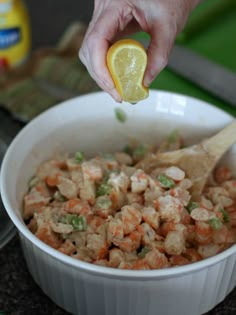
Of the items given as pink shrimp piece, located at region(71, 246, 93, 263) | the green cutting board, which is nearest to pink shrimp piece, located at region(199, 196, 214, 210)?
pink shrimp piece, located at region(71, 246, 93, 263)

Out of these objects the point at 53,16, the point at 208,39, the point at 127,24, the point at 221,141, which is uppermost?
the point at 127,24

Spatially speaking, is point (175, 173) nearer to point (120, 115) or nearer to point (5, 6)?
point (120, 115)

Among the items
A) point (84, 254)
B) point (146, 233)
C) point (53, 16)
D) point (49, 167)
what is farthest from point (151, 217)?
point (53, 16)

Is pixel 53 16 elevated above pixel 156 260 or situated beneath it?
situated beneath

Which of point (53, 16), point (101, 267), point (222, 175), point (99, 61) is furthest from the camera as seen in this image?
point (53, 16)

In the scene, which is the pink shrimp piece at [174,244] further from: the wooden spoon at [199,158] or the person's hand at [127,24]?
the person's hand at [127,24]

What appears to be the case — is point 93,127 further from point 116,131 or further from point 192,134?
point 192,134
